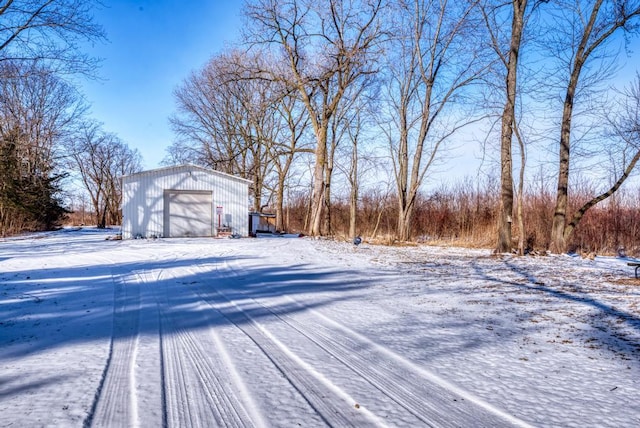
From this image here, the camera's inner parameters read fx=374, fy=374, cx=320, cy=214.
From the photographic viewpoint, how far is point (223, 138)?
98.0ft

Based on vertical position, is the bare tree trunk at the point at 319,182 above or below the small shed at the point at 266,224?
above

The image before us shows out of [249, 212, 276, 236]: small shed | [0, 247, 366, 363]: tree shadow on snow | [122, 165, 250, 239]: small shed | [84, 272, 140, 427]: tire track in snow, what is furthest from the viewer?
[249, 212, 276, 236]: small shed

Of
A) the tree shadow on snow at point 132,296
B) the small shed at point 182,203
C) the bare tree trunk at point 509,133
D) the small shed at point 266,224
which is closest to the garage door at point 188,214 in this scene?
the small shed at point 182,203

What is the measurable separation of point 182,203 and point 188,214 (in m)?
0.60

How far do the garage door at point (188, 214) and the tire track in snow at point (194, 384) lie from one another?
1507cm

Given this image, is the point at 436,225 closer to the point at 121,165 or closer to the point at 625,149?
the point at 625,149

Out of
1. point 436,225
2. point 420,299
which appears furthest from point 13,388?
point 436,225

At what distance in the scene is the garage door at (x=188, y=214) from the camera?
18.0 metres

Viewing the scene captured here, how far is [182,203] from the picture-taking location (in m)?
18.2

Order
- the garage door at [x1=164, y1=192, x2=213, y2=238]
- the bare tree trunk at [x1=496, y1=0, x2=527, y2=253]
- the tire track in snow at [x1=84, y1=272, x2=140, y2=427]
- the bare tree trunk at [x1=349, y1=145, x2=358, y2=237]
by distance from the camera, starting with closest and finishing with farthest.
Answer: the tire track in snow at [x1=84, y1=272, x2=140, y2=427] → the bare tree trunk at [x1=496, y1=0, x2=527, y2=253] → the bare tree trunk at [x1=349, y1=145, x2=358, y2=237] → the garage door at [x1=164, y1=192, x2=213, y2=238]

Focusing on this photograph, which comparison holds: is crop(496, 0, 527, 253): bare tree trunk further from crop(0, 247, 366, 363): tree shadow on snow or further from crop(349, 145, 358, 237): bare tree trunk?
crop(0, 247, 366, 363): tree shadow on snow

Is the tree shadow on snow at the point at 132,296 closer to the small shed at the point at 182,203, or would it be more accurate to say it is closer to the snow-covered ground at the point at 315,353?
the snow-covered ground at the point at 315,353

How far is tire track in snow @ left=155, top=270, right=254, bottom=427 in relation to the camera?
80.4 inches

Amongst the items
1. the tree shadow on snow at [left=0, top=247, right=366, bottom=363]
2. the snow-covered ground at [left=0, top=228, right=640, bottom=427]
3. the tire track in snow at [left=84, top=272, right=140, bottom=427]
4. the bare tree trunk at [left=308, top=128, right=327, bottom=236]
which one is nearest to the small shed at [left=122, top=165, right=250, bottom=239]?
the bare tree trunk at [left=308, top=128, right=327, bottom=236]
